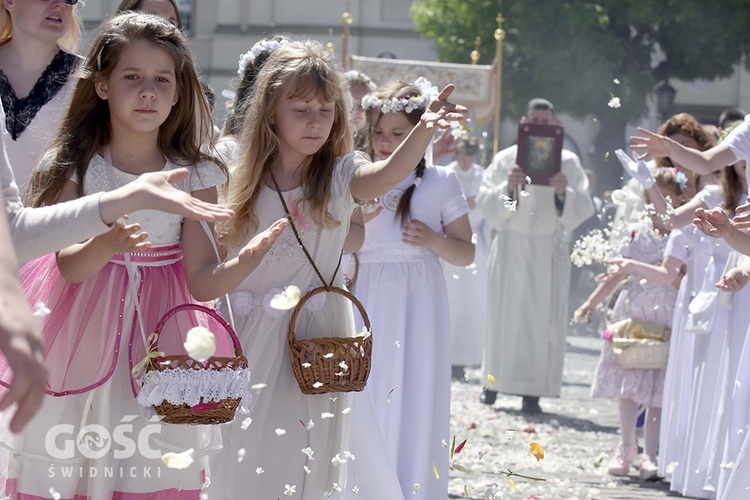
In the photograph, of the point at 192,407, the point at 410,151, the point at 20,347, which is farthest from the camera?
the point at 410,151

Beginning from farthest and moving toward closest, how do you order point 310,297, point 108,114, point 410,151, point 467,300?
point 467,300 → point 310,297 → point 410,151 → point 108,114

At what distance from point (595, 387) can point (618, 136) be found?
22925mm

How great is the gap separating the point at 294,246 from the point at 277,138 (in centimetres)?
40

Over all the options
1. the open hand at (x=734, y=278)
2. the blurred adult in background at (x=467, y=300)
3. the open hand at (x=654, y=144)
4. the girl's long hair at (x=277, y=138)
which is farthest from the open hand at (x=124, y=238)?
the blurred adult in background at (x=467, y=300)

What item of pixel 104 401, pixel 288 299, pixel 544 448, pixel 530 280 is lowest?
pixel 544 448

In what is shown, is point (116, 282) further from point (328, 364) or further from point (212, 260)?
point (328, 364)

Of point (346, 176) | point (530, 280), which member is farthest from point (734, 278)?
point (530, 280)

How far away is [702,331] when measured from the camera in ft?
23.8

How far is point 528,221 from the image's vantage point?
11.2 metres

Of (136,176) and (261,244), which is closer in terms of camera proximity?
(261,244)

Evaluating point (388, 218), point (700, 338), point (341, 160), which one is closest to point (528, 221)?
point (700, 338)

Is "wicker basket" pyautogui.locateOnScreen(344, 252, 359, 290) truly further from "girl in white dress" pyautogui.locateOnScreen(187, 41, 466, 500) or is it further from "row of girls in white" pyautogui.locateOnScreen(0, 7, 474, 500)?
"girl in white dress" pyautogui.locateOnScreen(187, 41, 466, 500)

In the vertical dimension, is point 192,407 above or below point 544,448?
above

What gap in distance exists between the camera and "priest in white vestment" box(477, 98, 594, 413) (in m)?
10.9
